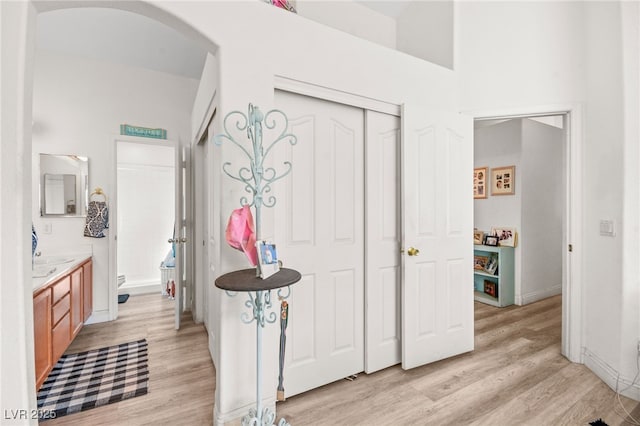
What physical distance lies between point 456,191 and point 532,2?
171 centimetres

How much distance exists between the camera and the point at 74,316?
2611 millimetres

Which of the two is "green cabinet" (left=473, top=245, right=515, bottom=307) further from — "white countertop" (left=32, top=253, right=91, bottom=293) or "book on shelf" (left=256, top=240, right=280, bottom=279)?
"white countertop" (left=32, top=253, right=91, bottom=293)

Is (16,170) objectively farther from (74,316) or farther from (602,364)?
(602,364)

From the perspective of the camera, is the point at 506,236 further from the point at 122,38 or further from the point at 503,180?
the point at 122,38

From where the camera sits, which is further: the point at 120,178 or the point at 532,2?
the point at 120,178

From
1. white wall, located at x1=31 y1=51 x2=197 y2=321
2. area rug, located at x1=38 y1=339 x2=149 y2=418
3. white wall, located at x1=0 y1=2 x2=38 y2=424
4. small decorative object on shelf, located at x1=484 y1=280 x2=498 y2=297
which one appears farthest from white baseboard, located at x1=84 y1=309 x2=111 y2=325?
small decorative object on shelf, located at x1=484 y1=280 x2=498 y2=297

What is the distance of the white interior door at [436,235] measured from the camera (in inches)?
88.1

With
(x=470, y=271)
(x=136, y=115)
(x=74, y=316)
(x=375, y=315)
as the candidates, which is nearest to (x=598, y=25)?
(x=470, y=271)

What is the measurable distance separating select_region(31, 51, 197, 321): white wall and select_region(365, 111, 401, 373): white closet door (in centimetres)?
222

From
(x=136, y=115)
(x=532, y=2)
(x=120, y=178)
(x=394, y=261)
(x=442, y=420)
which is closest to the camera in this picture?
(x=442, y=420)

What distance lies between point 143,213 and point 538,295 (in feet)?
19.1

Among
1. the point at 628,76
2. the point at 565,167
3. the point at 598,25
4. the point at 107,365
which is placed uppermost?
the point at 598,25

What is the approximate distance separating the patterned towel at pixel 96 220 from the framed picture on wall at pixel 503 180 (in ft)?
16.2

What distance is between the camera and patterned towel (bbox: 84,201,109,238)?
3.26m
